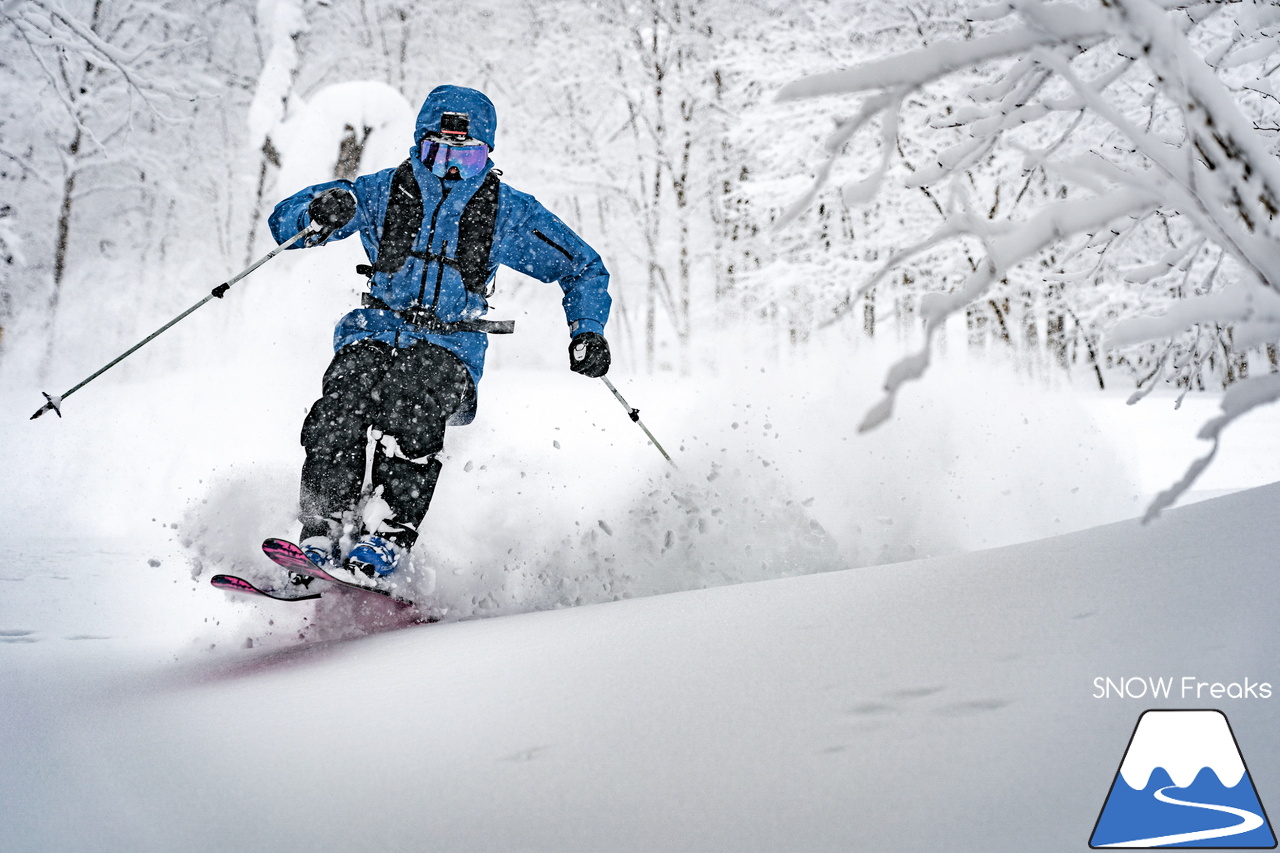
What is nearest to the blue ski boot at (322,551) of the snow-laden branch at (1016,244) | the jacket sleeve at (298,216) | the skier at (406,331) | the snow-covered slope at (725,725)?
the skier at (406,331)

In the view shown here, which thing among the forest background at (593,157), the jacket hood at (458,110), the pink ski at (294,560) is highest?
the forest background at (593,157)

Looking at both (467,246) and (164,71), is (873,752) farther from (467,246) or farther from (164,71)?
(164,71)

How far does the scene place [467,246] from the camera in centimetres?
327

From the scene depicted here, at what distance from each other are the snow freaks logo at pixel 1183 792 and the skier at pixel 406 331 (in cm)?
240

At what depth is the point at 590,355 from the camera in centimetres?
335

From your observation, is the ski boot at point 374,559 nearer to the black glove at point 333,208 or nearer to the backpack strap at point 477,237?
the backpack strap at point 477,237

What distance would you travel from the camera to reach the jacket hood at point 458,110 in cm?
330

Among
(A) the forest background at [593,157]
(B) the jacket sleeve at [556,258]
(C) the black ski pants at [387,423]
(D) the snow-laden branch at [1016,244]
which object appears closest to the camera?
(D) the snow-laden branch at [1016,244]

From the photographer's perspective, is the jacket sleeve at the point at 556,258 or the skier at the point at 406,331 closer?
the skier at the point at 406,331

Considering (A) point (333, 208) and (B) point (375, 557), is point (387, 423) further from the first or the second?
(A) point (333, 208)

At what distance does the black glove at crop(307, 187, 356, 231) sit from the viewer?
3.18m

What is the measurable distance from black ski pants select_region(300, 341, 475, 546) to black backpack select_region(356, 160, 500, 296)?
12.9 inches

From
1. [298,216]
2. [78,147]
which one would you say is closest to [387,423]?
[298,216]

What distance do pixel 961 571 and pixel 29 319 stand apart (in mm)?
19494
